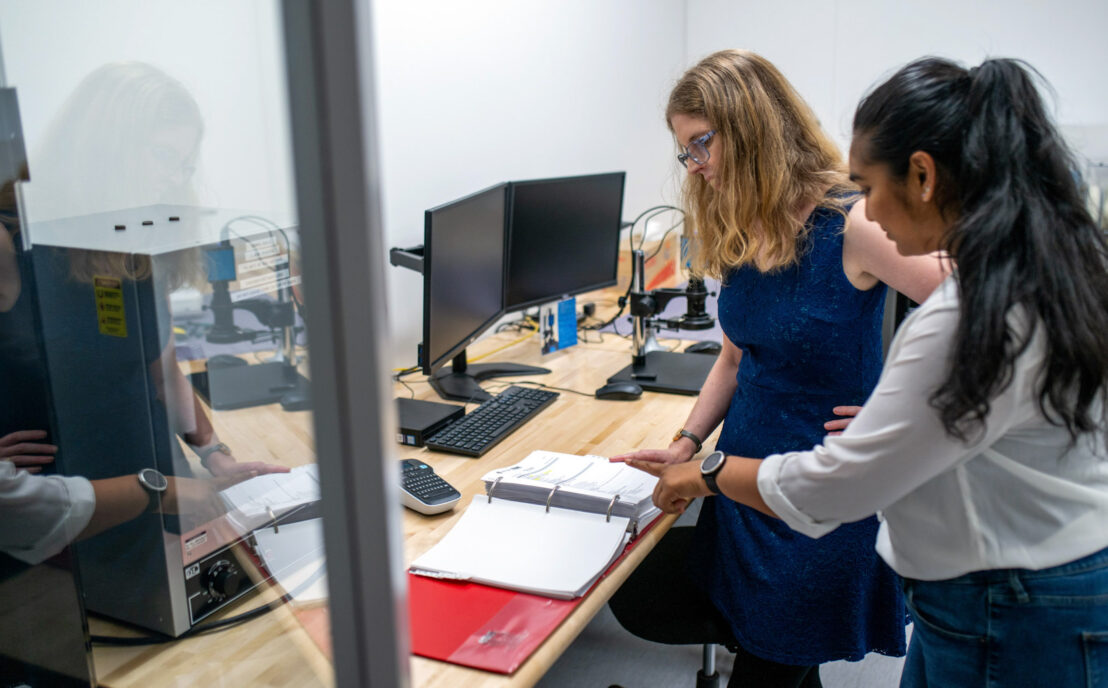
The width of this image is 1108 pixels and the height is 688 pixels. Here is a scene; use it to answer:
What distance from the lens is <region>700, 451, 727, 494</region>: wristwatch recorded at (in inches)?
48.1

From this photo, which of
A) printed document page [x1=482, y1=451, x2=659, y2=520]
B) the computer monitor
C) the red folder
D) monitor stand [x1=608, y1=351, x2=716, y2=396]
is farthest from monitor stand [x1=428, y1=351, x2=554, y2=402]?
the red folder

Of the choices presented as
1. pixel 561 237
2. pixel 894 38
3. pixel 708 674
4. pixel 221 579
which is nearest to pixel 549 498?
pixel 221 579

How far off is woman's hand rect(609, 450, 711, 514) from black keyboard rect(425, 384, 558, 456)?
392mm

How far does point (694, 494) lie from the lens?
129 cm

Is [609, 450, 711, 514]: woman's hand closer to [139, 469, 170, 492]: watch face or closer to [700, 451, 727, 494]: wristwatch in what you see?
[700, 451, 727, 494]: wristwatch

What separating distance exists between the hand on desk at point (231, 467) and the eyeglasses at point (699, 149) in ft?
3.27

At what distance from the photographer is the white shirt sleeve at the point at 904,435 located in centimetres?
89

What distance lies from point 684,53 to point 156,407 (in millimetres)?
3836

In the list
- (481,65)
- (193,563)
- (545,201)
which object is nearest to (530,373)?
(545,201)

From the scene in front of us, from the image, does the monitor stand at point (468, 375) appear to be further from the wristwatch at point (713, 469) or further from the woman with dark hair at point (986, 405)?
the woman with dark hair at point (986, 405)

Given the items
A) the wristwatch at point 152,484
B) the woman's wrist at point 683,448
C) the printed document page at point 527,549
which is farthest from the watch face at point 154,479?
the woman's wrist at point 683,448

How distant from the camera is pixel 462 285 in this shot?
6.35ft

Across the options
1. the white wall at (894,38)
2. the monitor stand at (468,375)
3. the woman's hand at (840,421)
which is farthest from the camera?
the white wall at (894,38)

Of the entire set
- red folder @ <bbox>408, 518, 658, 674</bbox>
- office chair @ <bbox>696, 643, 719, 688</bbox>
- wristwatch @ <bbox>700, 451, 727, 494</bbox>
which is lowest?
office chair @ <bbox>696, 643, 719, 688</bbox>
